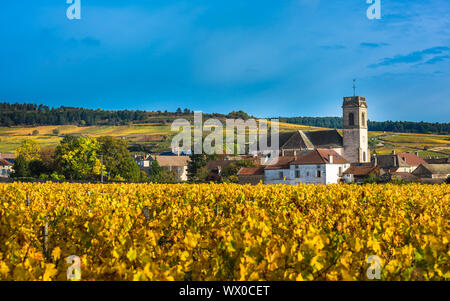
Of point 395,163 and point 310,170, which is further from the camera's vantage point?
point 395,163

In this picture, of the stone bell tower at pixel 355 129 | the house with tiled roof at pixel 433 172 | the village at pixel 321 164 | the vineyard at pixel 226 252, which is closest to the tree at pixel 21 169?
the village at pixel 321 164

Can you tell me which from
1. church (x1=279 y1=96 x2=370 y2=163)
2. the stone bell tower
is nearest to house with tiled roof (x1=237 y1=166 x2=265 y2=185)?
church (x1=279 y1=96 x2=370 y2=163)

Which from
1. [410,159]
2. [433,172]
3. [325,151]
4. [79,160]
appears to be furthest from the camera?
[410,159]

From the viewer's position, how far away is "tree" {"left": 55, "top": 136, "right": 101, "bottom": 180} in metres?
74.5

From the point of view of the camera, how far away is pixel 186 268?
16.4 feet

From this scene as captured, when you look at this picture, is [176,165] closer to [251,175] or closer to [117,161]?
[117,161]

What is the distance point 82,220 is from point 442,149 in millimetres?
149375

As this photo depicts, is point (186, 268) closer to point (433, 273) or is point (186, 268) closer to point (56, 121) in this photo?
point (433, 273)

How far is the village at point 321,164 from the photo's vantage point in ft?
217

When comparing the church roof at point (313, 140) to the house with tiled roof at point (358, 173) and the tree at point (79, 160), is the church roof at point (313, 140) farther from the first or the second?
the tree at point (79, 160)

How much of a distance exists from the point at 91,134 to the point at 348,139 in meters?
106

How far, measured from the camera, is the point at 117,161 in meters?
79.6

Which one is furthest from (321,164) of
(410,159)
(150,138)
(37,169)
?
(150,138)
